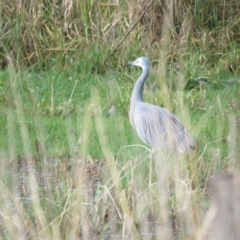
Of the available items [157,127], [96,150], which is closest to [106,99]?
[96,150]

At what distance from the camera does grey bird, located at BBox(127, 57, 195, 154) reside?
628cm

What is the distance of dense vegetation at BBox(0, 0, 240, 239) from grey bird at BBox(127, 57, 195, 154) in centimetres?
14

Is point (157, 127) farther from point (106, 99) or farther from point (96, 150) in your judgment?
point (106, 99)

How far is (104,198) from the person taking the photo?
5363 mm

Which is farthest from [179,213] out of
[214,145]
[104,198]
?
[214,145]

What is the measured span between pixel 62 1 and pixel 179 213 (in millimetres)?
6776

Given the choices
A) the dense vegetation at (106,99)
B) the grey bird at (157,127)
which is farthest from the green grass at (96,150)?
the grey bird at (157,127)

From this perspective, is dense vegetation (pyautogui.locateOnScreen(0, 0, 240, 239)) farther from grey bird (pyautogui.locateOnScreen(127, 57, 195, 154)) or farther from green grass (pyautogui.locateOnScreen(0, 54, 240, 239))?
grey bird (pyautogui.locateOnScreen(127, 57, 195, 154))

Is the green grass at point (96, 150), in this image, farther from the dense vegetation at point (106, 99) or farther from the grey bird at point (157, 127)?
the grey bird at point (157, 127)

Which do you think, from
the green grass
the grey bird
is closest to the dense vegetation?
the green grass

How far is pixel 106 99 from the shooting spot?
9.23 m

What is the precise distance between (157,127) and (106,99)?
2.41m

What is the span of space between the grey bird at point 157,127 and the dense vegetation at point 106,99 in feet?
0.45

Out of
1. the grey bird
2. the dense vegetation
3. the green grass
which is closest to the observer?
the green grass
